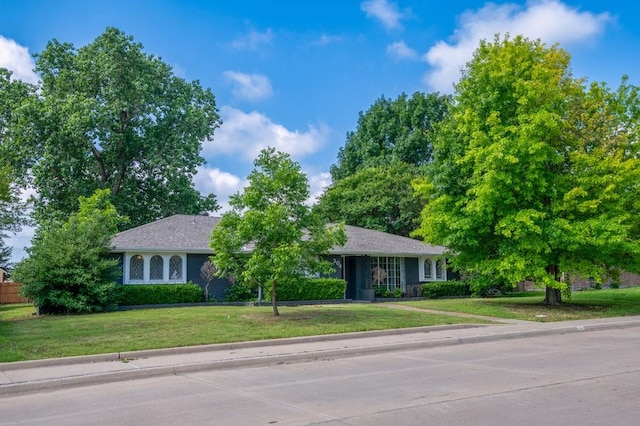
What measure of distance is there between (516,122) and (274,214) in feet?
35.3

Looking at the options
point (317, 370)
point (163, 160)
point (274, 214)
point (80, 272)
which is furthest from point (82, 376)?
point (163, 160)

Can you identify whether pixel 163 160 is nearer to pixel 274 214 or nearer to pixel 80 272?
pixel 80 272

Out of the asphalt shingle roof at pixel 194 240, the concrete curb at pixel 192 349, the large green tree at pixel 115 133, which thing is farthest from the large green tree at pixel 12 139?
the concrete curb at pixel 192 349

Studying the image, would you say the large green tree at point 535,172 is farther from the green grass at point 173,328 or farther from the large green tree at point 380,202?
the large green tree at point 380,202

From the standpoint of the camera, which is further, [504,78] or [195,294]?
[195,294]

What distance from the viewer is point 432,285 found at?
3019 centimetres

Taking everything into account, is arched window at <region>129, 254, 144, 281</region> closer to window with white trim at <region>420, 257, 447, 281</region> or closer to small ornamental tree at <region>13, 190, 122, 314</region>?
small ornamental tree at <region>13, 190, 122, 314</region>

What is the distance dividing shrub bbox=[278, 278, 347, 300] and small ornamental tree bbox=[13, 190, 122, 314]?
7567mm

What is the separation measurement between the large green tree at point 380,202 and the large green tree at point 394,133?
28.0 feet

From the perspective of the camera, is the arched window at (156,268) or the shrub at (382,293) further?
the shrub at (382,293)

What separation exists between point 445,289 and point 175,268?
14074mm

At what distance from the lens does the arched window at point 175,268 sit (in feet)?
84.5

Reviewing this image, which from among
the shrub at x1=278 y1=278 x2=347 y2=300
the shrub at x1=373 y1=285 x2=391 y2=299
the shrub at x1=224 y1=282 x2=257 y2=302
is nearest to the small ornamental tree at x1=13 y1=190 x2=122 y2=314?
the shrub at x1=224 y1=282 x2=257 y2=302

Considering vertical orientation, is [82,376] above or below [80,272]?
below
